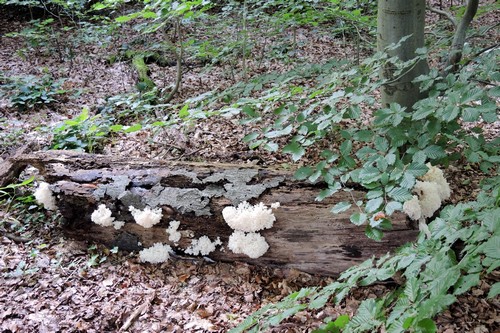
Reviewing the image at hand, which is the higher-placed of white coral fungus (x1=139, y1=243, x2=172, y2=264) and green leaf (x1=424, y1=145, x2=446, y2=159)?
green leaf (x1=424, y1=145, x2=446, y2=159)

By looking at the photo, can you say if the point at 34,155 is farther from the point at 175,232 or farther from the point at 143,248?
the point at 175,232

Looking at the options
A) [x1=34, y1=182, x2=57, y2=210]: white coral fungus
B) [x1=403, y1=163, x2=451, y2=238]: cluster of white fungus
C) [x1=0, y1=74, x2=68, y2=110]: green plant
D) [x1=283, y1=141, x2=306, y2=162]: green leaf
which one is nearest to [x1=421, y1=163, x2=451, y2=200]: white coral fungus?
[x1=403, y1=163, x2=451, y2=238]: cluster of white fungus

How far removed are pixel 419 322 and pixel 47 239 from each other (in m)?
3.18

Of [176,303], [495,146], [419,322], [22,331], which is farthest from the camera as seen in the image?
[176,303]

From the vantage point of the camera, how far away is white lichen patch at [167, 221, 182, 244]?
290 centimetres

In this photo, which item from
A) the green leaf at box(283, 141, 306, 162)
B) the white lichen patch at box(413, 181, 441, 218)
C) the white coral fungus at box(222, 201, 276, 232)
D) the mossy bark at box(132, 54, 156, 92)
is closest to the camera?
the green leaf at box(283, 141, 306, 162)

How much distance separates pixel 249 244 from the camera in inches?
108

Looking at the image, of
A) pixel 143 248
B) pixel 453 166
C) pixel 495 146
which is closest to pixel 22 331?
pixel 143 248

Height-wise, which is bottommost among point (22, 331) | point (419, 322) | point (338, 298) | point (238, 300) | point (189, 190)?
point (238, 300)

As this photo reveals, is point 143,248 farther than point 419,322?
Yes

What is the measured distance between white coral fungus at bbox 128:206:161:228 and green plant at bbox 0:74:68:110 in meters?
3.75

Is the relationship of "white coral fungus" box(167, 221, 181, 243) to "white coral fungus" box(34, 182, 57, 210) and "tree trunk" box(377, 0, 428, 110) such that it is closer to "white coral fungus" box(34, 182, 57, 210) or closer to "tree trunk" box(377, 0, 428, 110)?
"white coral fungus" box(34, 182, 57, 210)

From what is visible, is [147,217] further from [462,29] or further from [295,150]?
[462,29]

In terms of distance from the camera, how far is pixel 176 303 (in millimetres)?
2693
